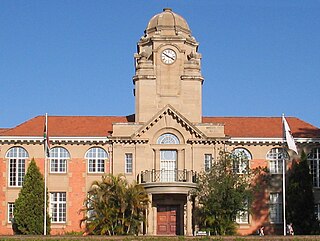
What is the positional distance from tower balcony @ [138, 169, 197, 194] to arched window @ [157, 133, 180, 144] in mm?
2234

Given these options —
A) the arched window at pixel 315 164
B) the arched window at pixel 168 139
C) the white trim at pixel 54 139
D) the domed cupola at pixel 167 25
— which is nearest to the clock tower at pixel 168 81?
the domed cupola at pixel 167 25

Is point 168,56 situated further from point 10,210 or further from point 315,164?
point 10,210

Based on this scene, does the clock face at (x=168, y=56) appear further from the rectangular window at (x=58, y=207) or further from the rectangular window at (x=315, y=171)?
the rectangular window at (x=315, y=171)

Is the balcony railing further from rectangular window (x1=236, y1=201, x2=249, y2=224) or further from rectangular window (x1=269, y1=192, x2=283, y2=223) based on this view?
rectangular window (x1=269, y1=192, x2=283, y2=223)

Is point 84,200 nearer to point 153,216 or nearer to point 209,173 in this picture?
point 153,216

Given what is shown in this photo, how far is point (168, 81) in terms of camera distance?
58.8 m

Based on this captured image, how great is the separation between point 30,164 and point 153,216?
9595mm

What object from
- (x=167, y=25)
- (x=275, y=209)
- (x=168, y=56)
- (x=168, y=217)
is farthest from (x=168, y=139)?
(x=275, y=209)

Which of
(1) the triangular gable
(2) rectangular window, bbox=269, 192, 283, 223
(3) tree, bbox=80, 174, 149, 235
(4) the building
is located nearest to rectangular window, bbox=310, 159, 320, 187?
(4) the building

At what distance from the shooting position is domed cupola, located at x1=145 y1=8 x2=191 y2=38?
2363 inches

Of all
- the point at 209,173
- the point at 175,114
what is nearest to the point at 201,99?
the point at 175,114

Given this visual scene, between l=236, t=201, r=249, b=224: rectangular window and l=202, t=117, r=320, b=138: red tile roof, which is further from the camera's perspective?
l=202, t=117, r=320, b=138: red tile roof

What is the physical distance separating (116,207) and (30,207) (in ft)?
21.9

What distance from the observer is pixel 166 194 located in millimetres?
55438
